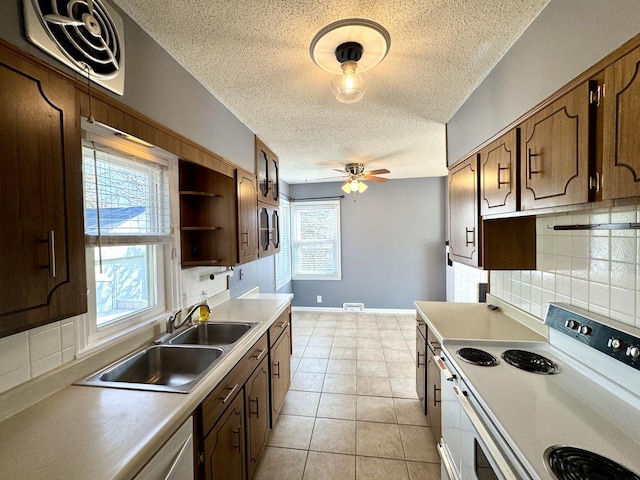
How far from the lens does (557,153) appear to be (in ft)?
3.65

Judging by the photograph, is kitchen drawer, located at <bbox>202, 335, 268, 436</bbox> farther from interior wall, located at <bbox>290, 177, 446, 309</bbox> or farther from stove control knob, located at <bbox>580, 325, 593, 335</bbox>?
interior wall, located at <bbox>290, 177, 446, 309</bbox>

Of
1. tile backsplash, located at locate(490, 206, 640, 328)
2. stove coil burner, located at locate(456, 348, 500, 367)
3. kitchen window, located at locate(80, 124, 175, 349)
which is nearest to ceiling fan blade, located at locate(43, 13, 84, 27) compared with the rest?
kitchen window, located at locate(80, 124, 175, 349)

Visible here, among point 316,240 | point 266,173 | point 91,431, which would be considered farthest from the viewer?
point 316,240

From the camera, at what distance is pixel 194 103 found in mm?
1777

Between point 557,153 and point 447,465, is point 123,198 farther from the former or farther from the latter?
point 447,465

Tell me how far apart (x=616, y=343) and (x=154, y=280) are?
7.94 ft

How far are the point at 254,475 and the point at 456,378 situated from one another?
143 centimetres

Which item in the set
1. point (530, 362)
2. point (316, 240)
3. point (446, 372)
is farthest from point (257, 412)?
point (316, 240)

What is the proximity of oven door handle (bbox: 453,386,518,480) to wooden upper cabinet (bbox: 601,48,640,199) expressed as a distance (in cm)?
92

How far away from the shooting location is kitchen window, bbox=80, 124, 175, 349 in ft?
4.43

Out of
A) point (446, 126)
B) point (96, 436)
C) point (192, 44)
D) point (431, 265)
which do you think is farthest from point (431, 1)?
point (431, 265)

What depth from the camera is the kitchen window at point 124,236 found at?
53.2 inches

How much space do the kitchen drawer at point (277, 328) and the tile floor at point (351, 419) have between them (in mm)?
730

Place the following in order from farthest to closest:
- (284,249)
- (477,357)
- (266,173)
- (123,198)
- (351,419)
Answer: (284,249) < (266,173) < (351,419) < (123,198) < (477,357)
